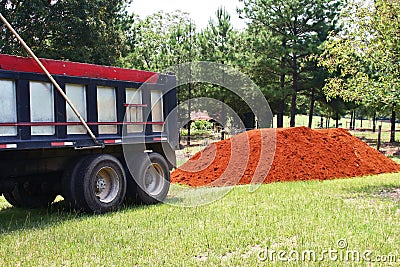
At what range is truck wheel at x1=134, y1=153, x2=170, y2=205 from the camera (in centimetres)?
1002

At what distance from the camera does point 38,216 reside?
9211 millimetres

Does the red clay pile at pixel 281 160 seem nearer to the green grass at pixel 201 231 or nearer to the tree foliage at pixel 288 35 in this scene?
the green grass at pixel 201 231

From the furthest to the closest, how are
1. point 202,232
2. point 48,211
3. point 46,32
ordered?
point 46,32 → point 48,211 → point 202,232

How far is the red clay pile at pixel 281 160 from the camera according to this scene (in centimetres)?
1471

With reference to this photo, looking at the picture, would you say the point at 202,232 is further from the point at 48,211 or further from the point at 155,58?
the point at 155,58

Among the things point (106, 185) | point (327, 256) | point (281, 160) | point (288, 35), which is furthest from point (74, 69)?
point (288, 35)

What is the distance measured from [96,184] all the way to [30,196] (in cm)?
183

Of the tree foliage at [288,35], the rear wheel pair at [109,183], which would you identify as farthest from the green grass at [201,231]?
the tree foliage at [288,35]

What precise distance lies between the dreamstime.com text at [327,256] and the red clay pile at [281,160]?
8.04m

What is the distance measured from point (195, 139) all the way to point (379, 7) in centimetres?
2252

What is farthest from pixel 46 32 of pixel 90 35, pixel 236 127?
pixel 236 127

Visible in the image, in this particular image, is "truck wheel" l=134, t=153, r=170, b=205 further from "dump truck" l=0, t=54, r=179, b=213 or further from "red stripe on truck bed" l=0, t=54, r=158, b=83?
"red stripe on truck bed" l=0, t=54, r=158, b=83

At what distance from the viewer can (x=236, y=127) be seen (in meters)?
30.5

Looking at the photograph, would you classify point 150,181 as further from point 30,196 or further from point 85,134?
point 30,196
